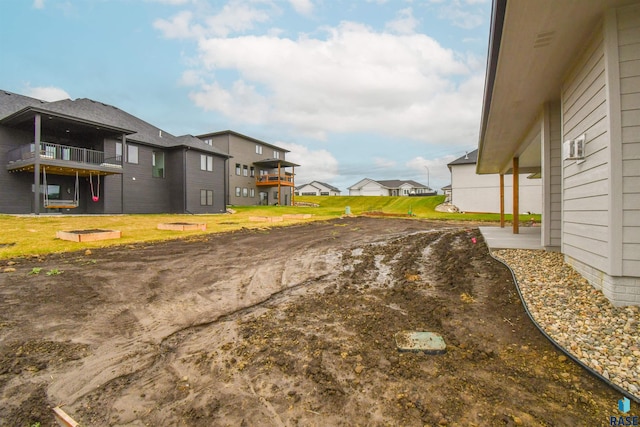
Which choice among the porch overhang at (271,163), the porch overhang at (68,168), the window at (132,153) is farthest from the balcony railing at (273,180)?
the porch overhang at (68,168)

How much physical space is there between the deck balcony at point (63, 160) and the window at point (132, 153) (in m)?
0.95

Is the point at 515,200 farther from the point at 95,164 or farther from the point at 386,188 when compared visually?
the point at 386,188

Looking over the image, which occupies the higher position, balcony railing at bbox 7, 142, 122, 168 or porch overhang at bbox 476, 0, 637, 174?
balcony railing at bbox 7, 142, 122, 168

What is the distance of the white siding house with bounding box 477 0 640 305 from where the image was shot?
10.5 ft

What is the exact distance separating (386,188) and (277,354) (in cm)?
6776

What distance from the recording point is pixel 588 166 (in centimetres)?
393

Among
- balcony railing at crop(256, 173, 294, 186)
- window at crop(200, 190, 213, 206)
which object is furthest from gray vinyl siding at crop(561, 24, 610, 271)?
balcony railing at crop(256, 173, 294, 186)

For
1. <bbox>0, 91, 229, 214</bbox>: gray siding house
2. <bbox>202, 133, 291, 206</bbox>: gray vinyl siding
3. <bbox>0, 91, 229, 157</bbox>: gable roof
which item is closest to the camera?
<bbox>0, 91, 229, 157</bbox>: gable roof

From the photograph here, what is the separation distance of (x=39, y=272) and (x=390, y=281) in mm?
6381

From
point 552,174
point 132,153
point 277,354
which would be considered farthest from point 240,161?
point 277,354

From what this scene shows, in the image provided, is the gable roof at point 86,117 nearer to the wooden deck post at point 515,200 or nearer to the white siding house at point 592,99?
the white siding house at point 592,99

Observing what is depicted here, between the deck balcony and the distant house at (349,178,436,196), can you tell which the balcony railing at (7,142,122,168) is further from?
the distant house at (349,178,436,196)

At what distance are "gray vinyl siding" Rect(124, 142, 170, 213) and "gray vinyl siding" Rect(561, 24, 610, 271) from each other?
902 inches

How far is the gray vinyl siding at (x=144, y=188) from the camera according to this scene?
20062 mm
